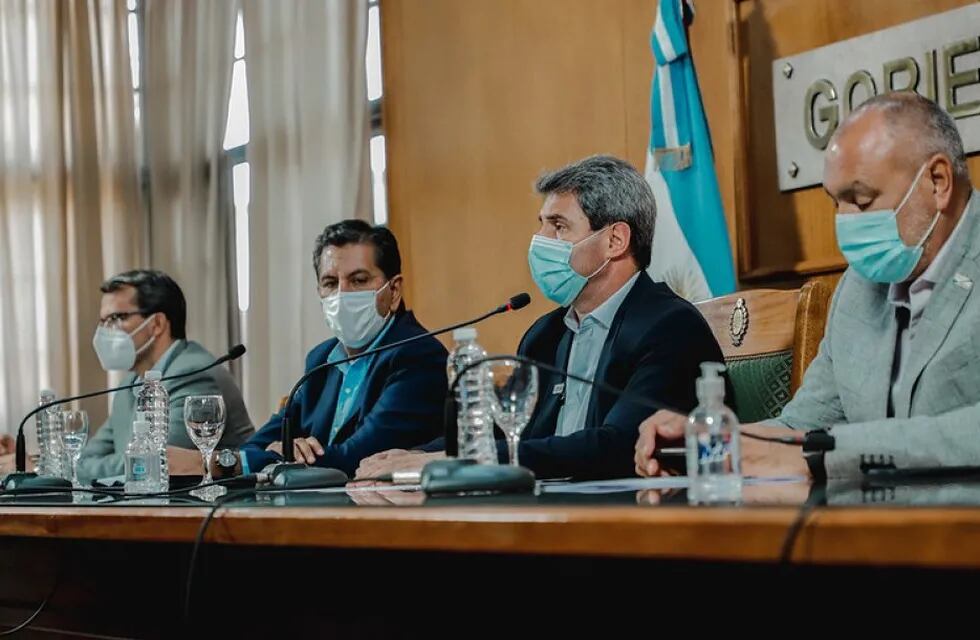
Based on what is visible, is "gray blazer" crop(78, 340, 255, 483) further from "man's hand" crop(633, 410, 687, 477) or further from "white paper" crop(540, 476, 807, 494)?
"white paper" crop(540, 476, 807, 494)

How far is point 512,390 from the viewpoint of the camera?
5.64 feet

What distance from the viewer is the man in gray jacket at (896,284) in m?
1.94

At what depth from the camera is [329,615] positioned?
137 cm

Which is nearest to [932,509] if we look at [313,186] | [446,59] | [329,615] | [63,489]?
[329,615]

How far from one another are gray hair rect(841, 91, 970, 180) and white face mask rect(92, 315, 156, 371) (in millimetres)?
2931

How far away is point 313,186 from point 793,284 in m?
2.32

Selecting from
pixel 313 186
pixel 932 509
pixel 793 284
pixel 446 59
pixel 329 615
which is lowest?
pixel 329 615

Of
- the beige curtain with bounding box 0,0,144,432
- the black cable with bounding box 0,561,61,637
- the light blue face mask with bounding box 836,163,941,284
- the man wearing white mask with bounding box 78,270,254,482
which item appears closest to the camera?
the black cable with bounding box 0,561,61,637

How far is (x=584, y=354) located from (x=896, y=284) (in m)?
0.71

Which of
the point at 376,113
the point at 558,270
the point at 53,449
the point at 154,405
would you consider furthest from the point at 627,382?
the point at 376,113

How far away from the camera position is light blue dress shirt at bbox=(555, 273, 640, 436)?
102 inches

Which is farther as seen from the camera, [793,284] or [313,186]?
[313,186]

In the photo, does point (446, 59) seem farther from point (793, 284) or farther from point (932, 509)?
point (932, 509)

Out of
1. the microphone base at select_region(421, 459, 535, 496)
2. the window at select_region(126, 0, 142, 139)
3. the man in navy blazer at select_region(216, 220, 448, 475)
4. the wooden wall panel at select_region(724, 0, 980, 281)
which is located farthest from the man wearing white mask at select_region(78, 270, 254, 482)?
the microphone base at select_region(421, 459, 535, 496)
